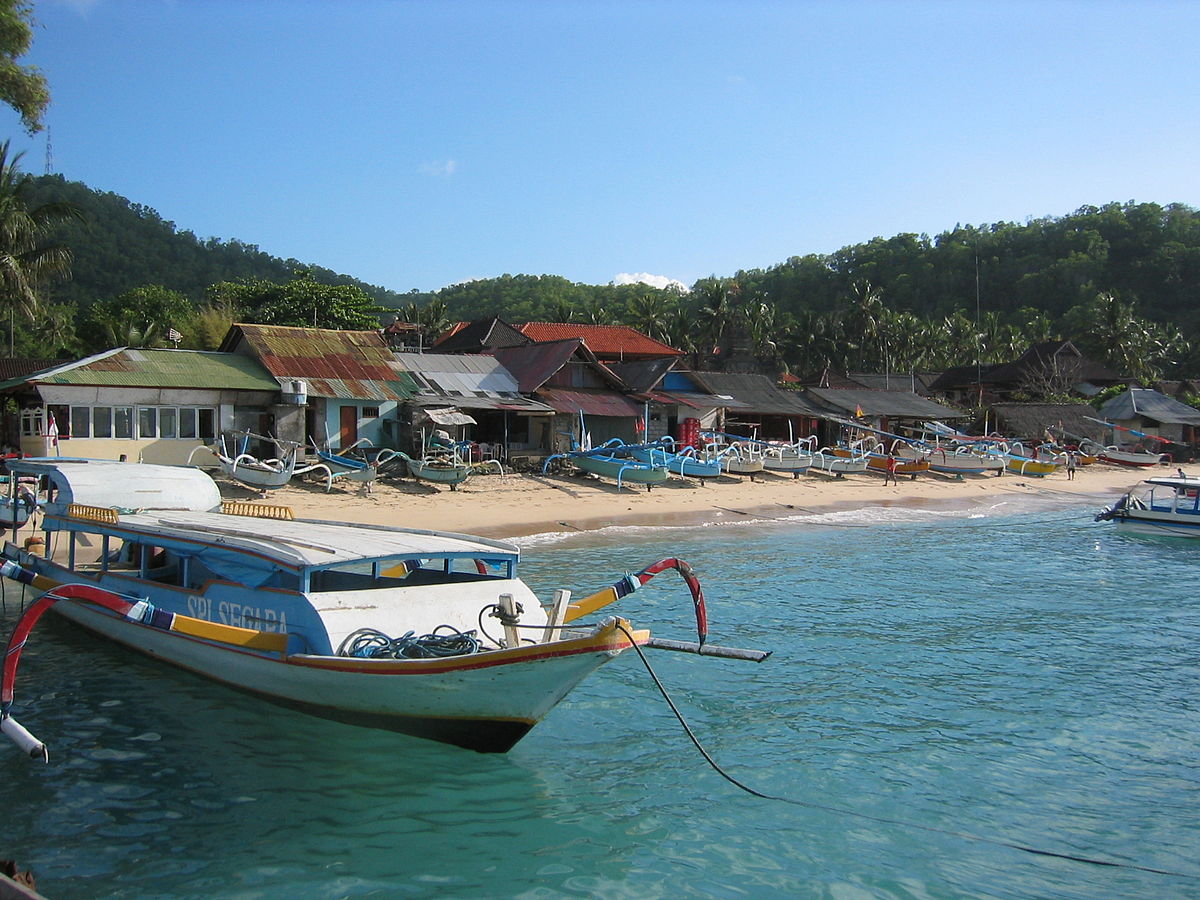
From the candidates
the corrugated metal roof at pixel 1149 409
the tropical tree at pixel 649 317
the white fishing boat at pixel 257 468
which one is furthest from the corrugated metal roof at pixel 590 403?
the corrugated metal roof at pixel 1149 409

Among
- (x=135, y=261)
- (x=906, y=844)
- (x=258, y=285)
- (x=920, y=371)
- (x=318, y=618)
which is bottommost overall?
(x=906, y=844)

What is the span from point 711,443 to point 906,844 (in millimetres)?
27363

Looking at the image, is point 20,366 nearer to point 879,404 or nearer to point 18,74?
point 18,74

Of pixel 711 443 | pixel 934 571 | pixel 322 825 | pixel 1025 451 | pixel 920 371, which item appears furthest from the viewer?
pixel 920 371

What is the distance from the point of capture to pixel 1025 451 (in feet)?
144

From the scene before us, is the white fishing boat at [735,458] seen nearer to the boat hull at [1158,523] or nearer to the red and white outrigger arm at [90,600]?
the boat hull at [1158,523]

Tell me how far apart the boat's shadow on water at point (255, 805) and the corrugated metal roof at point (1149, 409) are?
52.4 metres

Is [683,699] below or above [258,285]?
below

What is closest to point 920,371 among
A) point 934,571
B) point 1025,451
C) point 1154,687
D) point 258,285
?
point 1025,451

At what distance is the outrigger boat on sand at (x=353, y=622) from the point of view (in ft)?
24.2

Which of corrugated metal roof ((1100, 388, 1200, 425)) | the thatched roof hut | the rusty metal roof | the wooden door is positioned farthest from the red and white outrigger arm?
corrugated metal roof ((1100, 388, 1200, 425))

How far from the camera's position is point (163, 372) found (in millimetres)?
26172

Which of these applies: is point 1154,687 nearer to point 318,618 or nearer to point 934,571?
point 934,571

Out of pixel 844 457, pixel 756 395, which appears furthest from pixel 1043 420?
pixel 756 395
